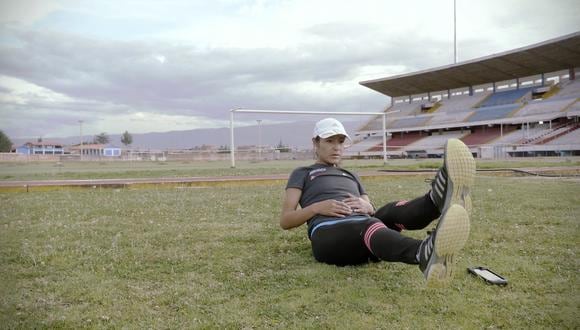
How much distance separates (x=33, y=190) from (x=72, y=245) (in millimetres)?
6891

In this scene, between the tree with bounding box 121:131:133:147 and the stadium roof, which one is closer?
A: the stadium roof

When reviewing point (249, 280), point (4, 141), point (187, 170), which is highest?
point (4, 141)

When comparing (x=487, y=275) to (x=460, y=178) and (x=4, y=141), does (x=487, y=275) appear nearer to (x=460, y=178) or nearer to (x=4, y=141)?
(x=460, y=178)

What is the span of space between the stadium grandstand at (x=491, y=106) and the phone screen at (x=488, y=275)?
107ft

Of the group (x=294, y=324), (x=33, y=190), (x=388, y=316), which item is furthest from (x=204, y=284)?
(x=33, y=190)

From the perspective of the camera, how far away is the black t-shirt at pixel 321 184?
352 cm

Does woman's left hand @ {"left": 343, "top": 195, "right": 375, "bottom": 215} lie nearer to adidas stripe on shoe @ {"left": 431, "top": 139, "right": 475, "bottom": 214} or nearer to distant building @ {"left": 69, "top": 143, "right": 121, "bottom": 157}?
adidas stripe on shoe @ {"left": 431, "top": 139, "right": 475, "bottom": 214}

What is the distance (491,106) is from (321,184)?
48.3 meters

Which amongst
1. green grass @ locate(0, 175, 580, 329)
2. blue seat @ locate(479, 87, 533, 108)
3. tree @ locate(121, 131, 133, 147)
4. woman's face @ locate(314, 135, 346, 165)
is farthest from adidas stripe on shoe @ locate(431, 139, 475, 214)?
tree @ locate(121, 131, 133, 147)

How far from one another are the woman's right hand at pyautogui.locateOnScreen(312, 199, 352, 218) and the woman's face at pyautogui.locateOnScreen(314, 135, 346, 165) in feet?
1.81

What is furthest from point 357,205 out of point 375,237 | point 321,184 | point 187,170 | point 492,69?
point 492,69

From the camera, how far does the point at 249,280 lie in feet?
9.98

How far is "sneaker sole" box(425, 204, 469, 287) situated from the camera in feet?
7.91

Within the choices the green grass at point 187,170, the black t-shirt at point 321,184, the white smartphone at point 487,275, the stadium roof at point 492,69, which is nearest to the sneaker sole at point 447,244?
the white smartphone at point 487,275
